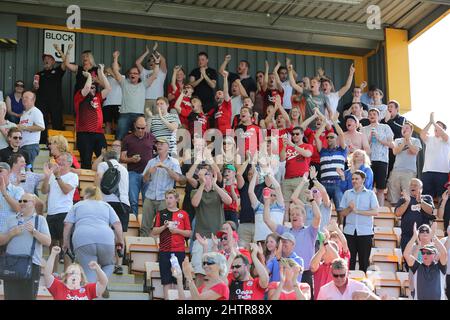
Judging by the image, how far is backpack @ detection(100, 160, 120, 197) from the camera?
13.2 m

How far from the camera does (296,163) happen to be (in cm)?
1548

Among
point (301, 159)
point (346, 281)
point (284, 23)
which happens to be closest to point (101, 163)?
point (301, 159)

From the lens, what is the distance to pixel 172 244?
1262 centimetres

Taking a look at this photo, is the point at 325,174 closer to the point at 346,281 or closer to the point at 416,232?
the point at 416,232

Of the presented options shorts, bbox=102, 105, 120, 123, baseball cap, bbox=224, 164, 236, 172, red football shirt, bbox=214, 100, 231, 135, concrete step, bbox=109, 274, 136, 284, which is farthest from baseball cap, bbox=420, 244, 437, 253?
shorts, bbox=102, 105, 120, 123

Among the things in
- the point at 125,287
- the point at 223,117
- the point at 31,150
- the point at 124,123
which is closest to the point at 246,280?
the point at 125,287

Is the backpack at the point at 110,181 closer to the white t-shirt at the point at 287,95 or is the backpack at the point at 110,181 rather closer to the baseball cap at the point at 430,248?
the baseball cap at the point at 430,248

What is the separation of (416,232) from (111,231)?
12.3 feet

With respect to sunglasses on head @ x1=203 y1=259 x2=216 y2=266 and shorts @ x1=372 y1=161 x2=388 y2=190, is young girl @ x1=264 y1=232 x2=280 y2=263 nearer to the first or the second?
sunglasses on head @ x1=203 y1=259 x2=216 y2=266

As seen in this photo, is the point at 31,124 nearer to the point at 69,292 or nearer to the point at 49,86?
the point at 49,86

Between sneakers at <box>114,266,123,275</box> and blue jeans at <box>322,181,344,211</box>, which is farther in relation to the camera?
blue jeans at <box>322,181,344,211</box>

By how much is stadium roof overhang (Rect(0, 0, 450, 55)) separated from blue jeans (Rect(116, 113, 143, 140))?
2845 mm

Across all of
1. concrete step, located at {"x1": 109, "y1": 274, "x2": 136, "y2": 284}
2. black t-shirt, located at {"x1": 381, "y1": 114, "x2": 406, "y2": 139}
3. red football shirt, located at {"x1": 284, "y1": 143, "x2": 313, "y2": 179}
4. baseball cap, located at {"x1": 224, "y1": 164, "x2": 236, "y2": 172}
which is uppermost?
black t-shirt, located at {"x1": 381, "y1": 114, "x2": 406, "y2": 139}

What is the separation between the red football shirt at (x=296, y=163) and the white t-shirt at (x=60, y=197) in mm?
3777
